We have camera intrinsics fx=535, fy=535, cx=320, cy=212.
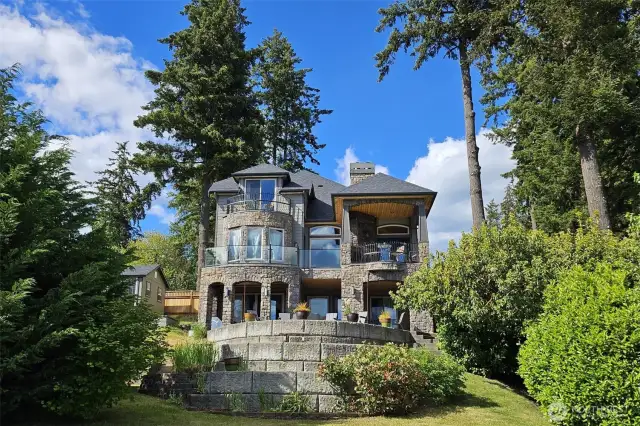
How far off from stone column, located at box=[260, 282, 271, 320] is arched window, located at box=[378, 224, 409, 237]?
6.88 m

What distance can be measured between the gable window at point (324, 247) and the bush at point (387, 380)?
518 inches

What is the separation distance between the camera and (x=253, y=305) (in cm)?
2683

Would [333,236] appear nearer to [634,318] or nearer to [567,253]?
[567,253]

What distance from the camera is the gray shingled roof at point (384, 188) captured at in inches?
982

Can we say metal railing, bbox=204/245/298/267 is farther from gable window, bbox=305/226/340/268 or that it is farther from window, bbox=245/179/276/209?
window, bbox=245/179/276/209

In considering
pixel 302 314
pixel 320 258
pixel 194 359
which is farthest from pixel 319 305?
pixel 194 359

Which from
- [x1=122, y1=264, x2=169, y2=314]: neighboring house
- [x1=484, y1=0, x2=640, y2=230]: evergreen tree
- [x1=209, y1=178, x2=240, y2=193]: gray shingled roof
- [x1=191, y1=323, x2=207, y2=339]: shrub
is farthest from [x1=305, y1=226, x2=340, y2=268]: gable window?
[x1=484, y1=0, x2=640, y2=230]: evergreen tree

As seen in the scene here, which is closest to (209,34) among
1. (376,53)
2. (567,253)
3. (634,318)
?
(376,53)

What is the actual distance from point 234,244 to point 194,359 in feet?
40.0

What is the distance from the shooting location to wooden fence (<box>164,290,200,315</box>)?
31.7 m

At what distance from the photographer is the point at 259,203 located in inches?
1064

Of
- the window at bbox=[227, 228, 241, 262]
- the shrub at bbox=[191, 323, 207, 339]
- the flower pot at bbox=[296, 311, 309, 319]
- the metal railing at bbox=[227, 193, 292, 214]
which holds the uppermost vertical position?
the metal railing at bbox=[227, 193, 292, 214]

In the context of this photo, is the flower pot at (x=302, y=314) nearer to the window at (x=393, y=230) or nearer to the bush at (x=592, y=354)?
the bush at (x=592, y=354)

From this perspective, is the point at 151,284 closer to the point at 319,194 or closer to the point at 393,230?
the point at 319,194
